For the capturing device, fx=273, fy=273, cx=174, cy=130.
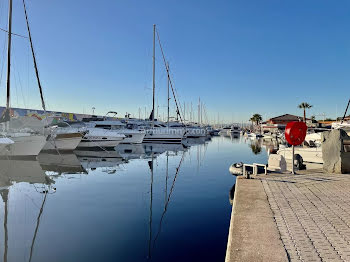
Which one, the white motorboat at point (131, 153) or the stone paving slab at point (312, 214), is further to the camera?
the white motorboat at point (131, 153)

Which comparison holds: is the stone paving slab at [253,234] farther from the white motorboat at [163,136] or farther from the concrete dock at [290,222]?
the white motorboat at [163,136]

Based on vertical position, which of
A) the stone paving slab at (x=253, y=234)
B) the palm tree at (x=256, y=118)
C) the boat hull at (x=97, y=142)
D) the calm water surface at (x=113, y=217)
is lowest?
the calm water surface at (x=113, y=217)

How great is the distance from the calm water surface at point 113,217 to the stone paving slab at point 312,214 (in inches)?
67.2

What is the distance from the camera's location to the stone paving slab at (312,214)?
14.5 feet

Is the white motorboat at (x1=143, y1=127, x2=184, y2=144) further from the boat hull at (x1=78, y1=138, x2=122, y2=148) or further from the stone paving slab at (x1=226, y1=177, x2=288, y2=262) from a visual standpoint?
the stone paving slab at (x1=226, y1=177, x2=288, y2=262)

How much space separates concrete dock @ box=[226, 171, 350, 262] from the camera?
14.3 feet

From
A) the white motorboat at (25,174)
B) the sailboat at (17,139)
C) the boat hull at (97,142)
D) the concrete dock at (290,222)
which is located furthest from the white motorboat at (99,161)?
the concrete dock at (290,222)

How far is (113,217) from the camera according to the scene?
8.95 meters

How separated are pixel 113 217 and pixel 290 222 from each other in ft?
18.2

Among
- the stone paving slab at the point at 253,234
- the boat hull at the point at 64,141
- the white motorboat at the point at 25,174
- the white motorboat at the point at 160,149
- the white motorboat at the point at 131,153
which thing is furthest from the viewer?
the white motorboat at the point at 160,149

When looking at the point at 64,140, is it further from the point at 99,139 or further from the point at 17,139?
the point at 17,139

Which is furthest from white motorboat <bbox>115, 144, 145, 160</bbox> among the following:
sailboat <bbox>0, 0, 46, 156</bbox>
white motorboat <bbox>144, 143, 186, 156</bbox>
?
sailboat <bbox>0, 0, 46, 156</bbox>

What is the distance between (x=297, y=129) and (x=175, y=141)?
112 ft

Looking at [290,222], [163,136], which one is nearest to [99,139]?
[163,136]
